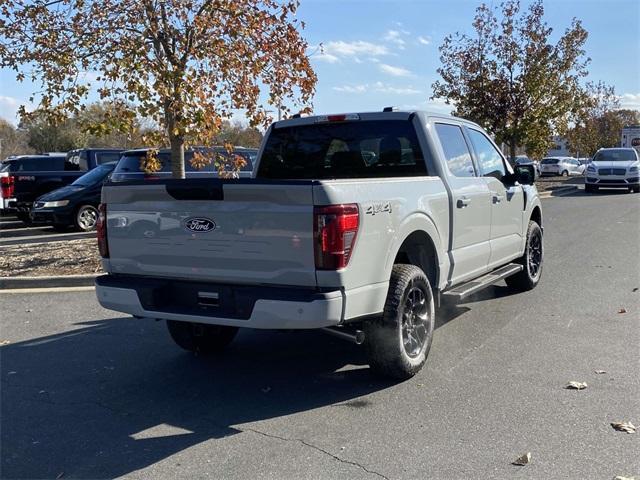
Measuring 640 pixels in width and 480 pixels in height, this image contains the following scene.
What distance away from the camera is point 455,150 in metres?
6.01

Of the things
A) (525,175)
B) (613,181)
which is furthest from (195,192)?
(613,181)

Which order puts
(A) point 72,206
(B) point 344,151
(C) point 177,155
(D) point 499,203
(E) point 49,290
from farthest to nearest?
1. (A) point 72,206
2. (C) point 177,155
3. (E) point 49,290
4. (D) point 499,203
5. (B) point 344,151

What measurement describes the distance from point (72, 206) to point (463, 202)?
1110 cm

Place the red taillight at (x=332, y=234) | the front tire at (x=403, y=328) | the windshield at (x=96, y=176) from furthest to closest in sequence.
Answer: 1. the windshield at (x=96, y=176)
2. the front tire at (x=403, y=328)
3. the red taillight at (x=332, y=234)

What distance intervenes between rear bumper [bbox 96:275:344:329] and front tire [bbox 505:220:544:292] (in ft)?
14.0

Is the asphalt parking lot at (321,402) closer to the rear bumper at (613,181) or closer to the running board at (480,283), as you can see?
the running board at (480,283)

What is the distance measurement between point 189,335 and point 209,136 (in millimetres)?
4039

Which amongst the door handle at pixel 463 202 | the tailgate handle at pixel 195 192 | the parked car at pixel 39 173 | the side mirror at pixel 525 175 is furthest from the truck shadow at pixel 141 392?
the parked car at pixel 39 173

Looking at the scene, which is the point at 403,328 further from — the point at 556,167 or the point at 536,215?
the point at 556,167

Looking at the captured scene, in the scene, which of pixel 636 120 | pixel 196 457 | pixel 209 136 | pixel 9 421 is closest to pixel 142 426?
pixel 196 457

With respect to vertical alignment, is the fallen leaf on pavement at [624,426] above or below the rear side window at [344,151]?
below

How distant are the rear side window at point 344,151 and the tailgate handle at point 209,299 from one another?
2.03m

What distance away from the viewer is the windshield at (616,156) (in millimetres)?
25047

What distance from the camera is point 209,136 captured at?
8812 mm
